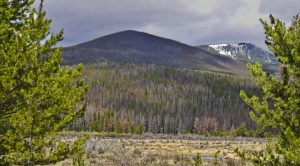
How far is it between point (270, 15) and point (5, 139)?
8.87 metres

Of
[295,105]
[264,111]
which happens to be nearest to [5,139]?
[264,111]

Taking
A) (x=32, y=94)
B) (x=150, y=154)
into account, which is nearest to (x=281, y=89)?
(x=32, y=94)

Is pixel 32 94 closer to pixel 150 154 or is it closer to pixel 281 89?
pixel 281 89

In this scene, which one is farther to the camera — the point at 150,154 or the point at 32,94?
the point at 150,154

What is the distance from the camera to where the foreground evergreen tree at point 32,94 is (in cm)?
1314

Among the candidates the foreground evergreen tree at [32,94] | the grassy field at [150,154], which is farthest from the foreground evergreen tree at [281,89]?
the foreground evergreen tree at [32,94]

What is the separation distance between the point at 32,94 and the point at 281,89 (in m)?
7.29

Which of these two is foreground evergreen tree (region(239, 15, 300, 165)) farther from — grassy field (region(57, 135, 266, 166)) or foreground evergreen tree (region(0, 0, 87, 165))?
foreground evergreen tree (region(0, 0, 87, 165))

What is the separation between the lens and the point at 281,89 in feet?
42.3

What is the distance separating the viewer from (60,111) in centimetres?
1413

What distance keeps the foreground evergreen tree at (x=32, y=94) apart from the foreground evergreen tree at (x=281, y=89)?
18.9ft

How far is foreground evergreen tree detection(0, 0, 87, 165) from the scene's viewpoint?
13141mm

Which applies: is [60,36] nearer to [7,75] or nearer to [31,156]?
[7,75]

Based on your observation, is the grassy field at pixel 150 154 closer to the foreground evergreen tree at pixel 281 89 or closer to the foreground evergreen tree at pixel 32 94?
the foreground evergreen tree at pixel 281 89
